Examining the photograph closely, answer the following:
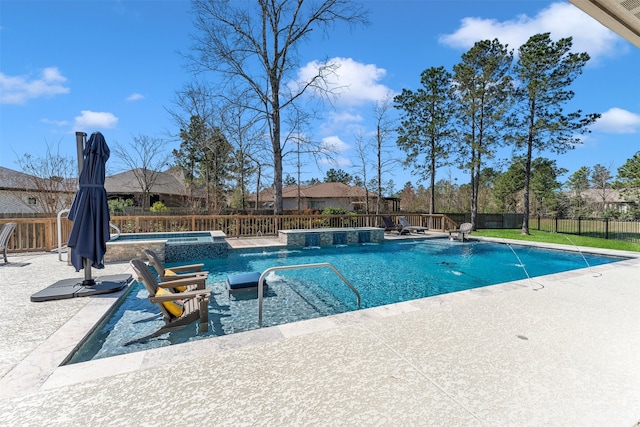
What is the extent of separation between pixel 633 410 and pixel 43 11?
48.3 ft

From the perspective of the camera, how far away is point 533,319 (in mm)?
3746

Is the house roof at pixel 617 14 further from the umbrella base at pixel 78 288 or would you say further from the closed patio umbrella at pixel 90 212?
the umbrella base at pixel 78 288

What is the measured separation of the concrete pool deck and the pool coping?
0.02m

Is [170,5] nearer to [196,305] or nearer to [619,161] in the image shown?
[196,305]

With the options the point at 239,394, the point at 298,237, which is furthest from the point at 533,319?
the point at 298,237

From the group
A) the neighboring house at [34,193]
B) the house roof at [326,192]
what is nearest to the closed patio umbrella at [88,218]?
the neighboring house at [34,193]

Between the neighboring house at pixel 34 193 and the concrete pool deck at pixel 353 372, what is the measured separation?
15148 millimetres

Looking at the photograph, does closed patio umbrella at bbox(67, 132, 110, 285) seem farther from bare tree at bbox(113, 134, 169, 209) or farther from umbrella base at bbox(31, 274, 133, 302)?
bare tree at bbox(113, 134, 169, 209)

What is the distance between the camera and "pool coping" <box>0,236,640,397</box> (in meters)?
2.37

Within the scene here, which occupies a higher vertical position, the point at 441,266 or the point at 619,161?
the point at 619,161

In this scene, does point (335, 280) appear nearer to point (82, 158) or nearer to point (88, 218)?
point (88, 218)

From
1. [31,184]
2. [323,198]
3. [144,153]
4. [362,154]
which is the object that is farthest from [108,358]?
[323,198]

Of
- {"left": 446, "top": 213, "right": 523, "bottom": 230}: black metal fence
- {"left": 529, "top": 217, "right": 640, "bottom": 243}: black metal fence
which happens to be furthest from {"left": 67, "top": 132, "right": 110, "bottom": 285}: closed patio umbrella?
{"left": 446, "top": 213, "right": 523, "bottom": 230}: black metal fence

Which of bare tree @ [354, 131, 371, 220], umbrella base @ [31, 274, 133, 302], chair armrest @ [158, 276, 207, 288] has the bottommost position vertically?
umbrella base @ [31, 274, 133, 302]
